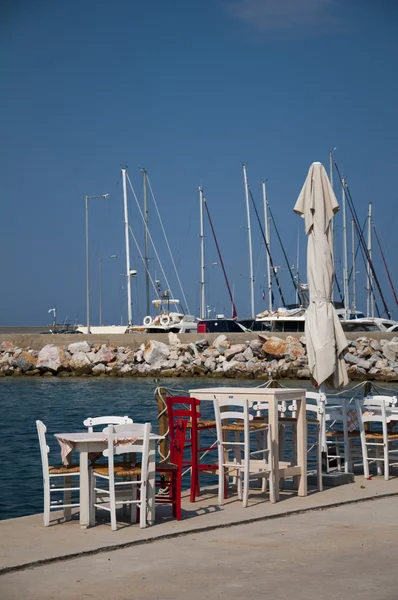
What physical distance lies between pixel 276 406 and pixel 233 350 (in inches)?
1287

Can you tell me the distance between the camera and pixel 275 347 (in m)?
41.6

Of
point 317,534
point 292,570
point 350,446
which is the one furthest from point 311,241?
point 292,570

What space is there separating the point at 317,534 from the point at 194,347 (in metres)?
35.9

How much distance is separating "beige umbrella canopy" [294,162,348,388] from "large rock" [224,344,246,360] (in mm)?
30523

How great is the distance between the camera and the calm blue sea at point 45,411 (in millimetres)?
14070

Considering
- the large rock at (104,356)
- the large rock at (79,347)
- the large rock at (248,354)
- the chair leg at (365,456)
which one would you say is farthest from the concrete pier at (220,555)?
the large rock at (79,347)

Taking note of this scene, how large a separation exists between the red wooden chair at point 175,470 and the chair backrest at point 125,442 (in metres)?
0.34

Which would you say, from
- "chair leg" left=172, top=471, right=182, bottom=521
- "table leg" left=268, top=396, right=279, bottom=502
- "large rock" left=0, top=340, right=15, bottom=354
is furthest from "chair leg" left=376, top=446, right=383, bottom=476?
"large rock" left=0, top=340, right=15, bottom=354

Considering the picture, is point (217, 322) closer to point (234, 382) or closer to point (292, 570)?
point (234, 382)

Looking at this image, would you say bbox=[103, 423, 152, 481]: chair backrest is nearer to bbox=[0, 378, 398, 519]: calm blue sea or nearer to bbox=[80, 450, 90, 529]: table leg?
bbox=[80, 450, 90, 529]: table leg

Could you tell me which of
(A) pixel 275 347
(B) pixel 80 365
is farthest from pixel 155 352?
(A) pixel 275 347

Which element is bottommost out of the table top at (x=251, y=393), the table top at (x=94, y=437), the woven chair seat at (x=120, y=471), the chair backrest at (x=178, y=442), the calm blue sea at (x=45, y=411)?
the calm blue sea at (x=45, y=411)

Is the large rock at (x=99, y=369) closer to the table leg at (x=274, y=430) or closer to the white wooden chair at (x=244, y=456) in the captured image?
the white wooden chair at (x=244, y=456)

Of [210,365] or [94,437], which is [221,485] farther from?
[210,365]
